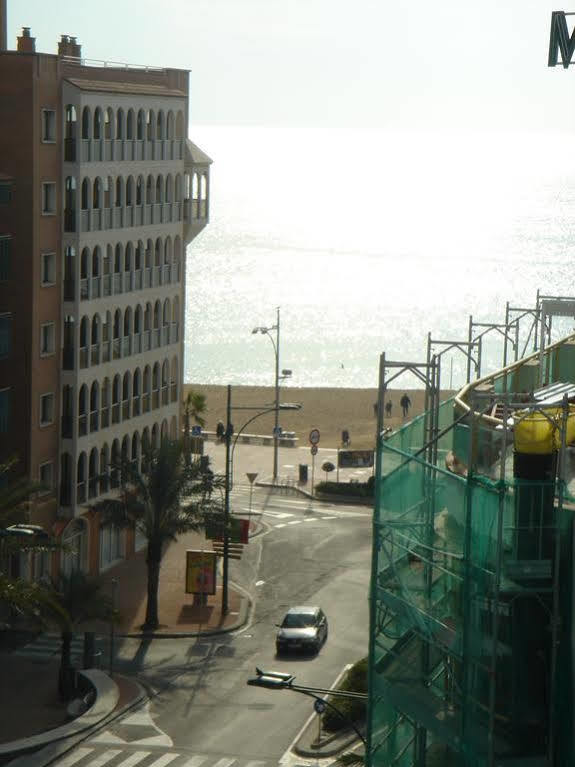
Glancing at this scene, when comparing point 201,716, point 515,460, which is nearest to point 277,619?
point 201,716

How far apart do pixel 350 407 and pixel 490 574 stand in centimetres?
9083

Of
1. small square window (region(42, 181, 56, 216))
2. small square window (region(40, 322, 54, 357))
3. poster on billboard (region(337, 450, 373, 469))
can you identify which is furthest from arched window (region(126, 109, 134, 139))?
poster on billboard (region(337, 450, 373, 469))

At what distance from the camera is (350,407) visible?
376 feet

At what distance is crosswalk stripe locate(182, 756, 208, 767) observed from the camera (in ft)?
136

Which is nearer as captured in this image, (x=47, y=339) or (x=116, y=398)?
(x=47, y=339)

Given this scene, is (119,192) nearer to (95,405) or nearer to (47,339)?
(47,339)

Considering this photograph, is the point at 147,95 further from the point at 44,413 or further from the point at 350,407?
the point at 350,407

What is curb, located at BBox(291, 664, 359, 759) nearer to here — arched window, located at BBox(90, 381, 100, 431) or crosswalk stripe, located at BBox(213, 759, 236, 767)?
crosswalk stripe, located at BBox(213, 759, 236, 767)

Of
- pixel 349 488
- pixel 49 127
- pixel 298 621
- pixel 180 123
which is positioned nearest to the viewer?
pixel 298 621

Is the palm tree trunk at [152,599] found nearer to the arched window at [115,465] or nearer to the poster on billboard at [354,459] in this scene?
the arched window at [115,465]

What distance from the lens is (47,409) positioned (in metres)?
57.8

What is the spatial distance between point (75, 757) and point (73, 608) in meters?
5.72

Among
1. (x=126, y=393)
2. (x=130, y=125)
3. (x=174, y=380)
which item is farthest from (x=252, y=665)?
(x=130, y=125)

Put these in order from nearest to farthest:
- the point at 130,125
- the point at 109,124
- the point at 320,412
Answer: the point at 109,124 < the point at 130,125 < the point at 320,412
